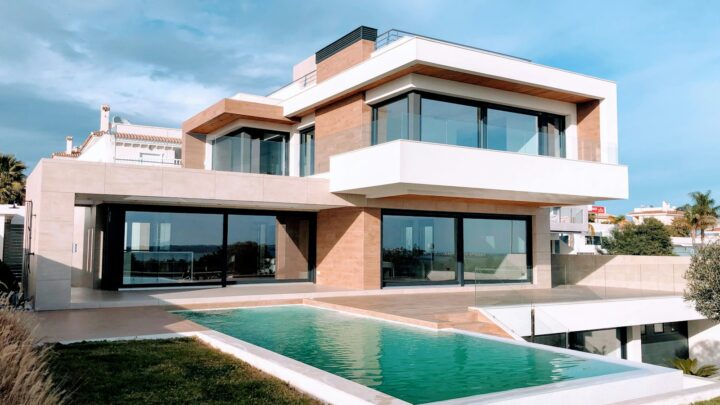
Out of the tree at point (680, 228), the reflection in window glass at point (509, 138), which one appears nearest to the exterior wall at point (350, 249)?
the reflection in window glass at point (509, 138)

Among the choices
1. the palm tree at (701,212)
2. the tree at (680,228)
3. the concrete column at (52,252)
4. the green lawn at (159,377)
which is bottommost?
the green lawn at (159,377)

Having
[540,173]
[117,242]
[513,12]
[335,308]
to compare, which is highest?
[513,12]

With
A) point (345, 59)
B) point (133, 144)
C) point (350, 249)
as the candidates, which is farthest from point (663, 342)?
point (133, 144)

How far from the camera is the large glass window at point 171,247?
57.0ft

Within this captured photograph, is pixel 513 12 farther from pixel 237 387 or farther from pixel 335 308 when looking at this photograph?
pixel 237 387

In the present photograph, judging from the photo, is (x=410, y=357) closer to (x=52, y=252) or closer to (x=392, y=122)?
(x=392, y=122)

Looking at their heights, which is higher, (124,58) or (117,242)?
(124,58)

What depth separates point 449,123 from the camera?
16.4m

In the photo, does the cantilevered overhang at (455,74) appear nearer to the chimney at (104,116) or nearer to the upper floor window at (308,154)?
the upper floor window at (308,154)

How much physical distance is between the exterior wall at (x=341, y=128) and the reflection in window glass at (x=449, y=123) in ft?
6.25

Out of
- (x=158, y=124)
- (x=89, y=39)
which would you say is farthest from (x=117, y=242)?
(x=158, y=124)

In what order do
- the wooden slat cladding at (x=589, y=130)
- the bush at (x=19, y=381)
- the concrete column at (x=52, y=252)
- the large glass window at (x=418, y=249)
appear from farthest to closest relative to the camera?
the large glass window at (x=418, y=249)
the wooden slat cladding at (x=589, y=130)
the concrete column at (x=52, y=252)
the bush at (x=19, y=381)

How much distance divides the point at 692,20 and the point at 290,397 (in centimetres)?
1348

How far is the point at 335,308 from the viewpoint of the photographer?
47.3 feet
